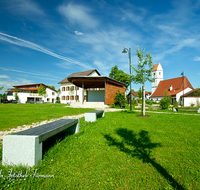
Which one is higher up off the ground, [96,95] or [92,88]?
[92,88]

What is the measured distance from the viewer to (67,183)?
224 centimetres

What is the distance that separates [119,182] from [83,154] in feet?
4.25

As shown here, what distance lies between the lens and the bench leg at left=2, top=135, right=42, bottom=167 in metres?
2.57

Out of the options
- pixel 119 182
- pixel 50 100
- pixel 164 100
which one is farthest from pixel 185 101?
pixel 50 100

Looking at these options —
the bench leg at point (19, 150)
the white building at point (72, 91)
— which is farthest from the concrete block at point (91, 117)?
the white building at point (72, 91)

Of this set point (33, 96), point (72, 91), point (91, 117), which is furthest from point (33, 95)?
point (91, 117)

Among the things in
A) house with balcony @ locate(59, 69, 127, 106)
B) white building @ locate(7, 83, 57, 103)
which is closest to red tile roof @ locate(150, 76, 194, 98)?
house with balcony @ locate(59, 69, 127, 106)

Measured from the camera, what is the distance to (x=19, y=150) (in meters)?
2.59

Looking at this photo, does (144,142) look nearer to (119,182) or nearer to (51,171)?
(119,182)

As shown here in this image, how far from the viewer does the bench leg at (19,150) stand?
2574 millimetres

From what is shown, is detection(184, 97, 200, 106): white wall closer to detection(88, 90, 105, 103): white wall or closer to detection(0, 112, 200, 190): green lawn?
detection(88, 90, 105, 103): white wall

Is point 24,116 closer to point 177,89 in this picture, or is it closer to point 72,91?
point 72,91

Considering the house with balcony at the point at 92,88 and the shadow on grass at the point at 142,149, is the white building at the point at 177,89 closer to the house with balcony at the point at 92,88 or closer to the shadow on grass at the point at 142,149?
the house with balcony at the point at 92,88

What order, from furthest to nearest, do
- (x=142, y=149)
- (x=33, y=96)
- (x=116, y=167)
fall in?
(x=33, y=96)
(x=142, y=149)
(x=116, y=167)
